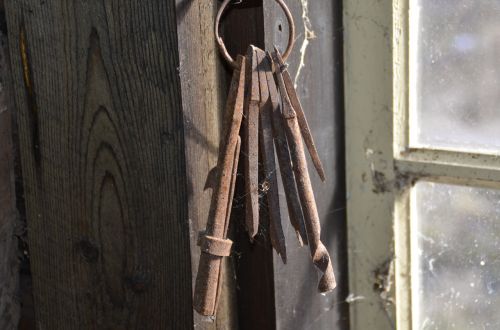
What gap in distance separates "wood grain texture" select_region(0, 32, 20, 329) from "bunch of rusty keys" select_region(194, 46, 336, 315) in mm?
414

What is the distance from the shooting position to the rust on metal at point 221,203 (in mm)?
755

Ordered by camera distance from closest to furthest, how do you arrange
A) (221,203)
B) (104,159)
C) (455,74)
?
(221,203), (104,159), (455,74)

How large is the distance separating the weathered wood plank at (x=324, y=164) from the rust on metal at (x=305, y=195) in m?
0.16

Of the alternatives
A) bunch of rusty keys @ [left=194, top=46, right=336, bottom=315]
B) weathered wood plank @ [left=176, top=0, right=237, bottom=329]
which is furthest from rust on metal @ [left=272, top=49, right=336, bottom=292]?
weathered wood plank @ [left=176, top=0, right=237, bottom=329]

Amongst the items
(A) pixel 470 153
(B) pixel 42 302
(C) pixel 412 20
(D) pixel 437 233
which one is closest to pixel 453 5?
(C) pixel 412 20

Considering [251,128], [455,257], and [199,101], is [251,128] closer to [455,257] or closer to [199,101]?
[199,101]

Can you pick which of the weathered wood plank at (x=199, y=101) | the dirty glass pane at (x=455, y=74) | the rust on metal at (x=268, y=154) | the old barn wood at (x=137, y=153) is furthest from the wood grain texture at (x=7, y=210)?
the dirty glass pane at (x=455, y=74)

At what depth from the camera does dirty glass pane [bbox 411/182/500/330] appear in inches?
39.1

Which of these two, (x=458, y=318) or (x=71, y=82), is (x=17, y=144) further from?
(x=458, y=318)

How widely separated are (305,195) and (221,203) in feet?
0.31

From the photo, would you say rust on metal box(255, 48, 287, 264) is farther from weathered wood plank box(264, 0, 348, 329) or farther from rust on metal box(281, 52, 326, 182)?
weathered wood plank box(264, 0, 348, 329)

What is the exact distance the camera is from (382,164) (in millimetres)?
1037

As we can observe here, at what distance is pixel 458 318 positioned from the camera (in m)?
1.04

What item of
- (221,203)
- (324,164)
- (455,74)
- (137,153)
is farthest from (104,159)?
(455,74)
